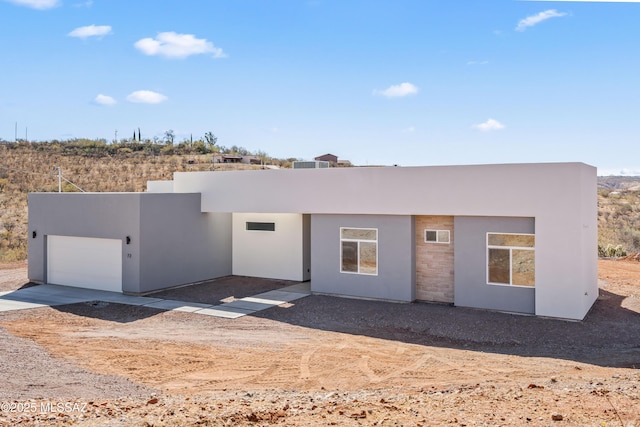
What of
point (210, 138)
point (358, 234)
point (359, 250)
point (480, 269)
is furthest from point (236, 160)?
point (480, 269)

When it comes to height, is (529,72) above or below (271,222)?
above

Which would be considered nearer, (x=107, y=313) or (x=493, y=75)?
(x=107, y=313)

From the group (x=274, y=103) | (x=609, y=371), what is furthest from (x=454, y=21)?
(x=274, y=103)

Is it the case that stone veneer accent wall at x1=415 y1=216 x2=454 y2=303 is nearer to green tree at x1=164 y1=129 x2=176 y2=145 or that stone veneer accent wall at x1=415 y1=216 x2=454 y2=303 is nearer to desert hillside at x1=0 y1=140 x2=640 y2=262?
desert hillside at x1=0 y1=140 x2=640 y2=262

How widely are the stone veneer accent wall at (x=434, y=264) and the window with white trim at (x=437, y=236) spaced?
81 millimetres

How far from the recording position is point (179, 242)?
17453mm

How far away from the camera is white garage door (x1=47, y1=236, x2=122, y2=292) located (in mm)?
16811

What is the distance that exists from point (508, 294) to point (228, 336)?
7.14 metres

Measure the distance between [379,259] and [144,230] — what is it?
730cm

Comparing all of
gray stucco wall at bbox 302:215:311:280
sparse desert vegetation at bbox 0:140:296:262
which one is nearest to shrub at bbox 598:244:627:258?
gray stucco wall at bbox 302:215:311:280

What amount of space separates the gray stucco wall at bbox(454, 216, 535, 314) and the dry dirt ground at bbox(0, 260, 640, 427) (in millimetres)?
369

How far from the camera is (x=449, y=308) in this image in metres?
14.1

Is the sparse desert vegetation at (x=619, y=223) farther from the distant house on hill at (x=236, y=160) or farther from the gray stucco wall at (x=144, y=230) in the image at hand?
the distant house on hill at (x=236, y=160)

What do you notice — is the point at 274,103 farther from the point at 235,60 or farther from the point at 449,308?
the point at 449,308
